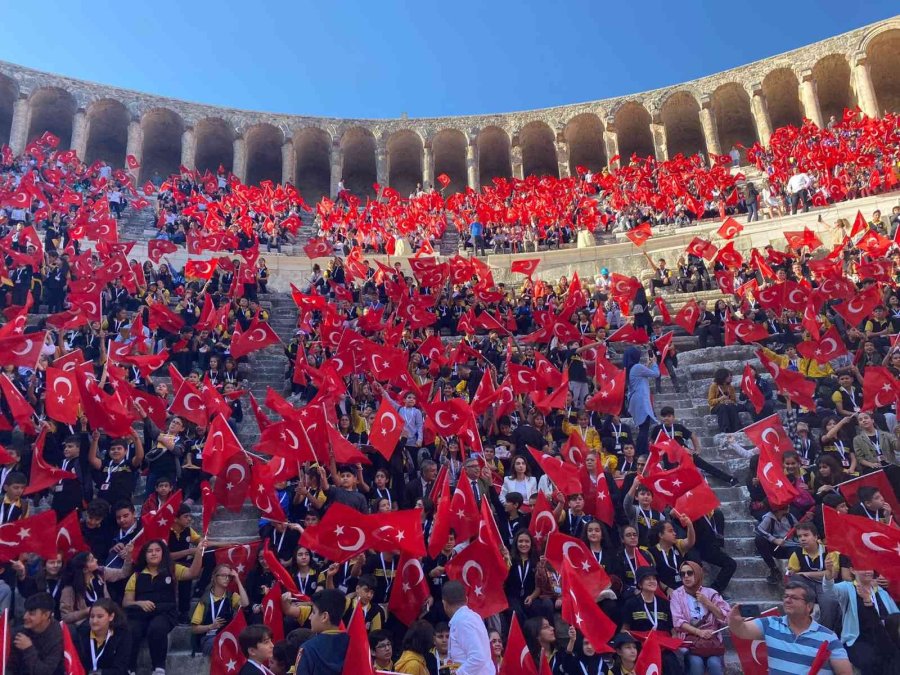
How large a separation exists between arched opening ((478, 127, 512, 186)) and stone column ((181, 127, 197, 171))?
13.8m

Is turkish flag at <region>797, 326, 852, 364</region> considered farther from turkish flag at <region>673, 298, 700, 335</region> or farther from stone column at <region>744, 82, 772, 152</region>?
stone column at <region>744, 82, 772, 152</region>

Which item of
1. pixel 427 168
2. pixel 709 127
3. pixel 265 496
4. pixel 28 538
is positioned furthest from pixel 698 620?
pixel 427 168

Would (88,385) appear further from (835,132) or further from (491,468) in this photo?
(835,132)

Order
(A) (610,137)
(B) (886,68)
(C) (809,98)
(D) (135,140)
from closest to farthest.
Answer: (C) (809,98) < (B) (886,68) < (D) (135,140) < (A) (610,137)

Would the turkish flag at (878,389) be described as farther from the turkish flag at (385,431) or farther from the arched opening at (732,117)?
the arched opening at (732,117)

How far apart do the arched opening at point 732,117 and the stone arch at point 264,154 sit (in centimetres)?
2137

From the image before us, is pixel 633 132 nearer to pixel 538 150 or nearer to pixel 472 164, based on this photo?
pixel 538 150

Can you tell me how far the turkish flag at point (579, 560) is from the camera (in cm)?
566

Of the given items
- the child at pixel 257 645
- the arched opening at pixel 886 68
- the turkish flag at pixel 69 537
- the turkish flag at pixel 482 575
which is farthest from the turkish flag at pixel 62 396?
the arched opening at pixel 886 68

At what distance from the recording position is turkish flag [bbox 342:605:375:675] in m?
3.92

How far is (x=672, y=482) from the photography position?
6574mm

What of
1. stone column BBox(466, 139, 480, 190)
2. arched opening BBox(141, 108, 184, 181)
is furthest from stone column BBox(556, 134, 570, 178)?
arched opening BBox(141, 108, 184, 181)

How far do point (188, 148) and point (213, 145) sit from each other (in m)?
3.06

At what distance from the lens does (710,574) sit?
6.56 metres
